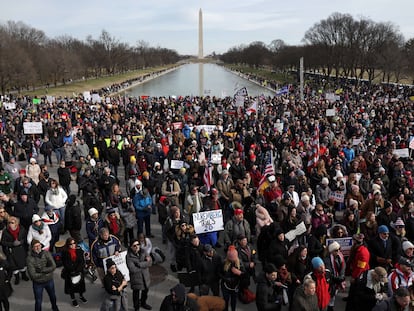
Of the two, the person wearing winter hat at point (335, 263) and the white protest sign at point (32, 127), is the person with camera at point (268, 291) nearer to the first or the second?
the person wearing winter hat at point (335, 263)

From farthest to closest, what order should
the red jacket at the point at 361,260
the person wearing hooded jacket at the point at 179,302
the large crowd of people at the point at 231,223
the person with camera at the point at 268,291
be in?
the red jacket at the point at 361,260, the large crowd of people at the point at 231,223, the person with camera at the point at 268,291, the person wearing hooded jacket at the point at 179,302

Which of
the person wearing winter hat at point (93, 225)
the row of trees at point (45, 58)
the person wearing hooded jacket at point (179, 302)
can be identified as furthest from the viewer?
the row of trees at point (45, 58)

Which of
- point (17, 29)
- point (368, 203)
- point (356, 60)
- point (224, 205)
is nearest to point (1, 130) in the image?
point (224, 205)

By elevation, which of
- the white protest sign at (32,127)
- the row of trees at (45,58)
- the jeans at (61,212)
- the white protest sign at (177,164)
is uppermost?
the row of trees at (45,58)

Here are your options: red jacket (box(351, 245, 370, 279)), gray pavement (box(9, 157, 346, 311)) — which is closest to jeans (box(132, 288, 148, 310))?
gray pavement (box(9, 157, 346, 311))

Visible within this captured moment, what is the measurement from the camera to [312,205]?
8875mm

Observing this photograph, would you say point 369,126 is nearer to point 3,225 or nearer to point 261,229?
point 261,229

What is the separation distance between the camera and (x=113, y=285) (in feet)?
19.6

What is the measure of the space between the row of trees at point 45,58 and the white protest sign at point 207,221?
172 feet

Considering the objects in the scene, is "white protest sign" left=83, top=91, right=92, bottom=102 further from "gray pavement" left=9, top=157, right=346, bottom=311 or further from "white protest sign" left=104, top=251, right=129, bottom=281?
"white protest sign" left=104, top=251, right=129, bottom=281

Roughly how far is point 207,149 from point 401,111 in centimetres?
1498

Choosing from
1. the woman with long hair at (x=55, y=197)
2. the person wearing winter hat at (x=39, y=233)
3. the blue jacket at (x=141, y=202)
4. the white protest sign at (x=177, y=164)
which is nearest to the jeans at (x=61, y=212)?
the woman with long hair at (x=55, y=197)

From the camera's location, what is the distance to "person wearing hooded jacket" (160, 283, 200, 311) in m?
5.22

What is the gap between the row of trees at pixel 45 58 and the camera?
5362 cm
